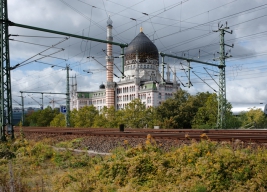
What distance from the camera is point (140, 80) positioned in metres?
110

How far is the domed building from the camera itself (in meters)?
103

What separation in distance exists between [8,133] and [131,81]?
94862 millimetres

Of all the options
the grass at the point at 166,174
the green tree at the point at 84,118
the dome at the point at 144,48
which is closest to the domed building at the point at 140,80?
the dome at the point at 144,48

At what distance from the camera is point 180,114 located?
5544 cm

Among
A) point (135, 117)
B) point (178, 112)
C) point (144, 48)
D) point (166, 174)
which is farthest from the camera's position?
point (144, 48)

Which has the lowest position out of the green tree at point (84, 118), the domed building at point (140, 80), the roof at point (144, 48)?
the green tree at point (84, 118)

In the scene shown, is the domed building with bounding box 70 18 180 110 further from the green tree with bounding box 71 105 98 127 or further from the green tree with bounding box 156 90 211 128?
the green tree with bounding box 156 90 211 128

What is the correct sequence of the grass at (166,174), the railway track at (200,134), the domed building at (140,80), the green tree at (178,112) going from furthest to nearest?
the domed building at (140,80)
the green tree at (178,112)
the railway track at (200,134)
the grass at (166,174)

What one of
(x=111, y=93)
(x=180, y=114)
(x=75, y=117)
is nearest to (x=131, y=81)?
(x=111, y=93)

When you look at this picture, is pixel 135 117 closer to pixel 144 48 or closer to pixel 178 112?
pixel 178 112

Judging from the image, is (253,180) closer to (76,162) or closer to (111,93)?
(76,162)

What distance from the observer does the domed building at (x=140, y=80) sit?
339 feet

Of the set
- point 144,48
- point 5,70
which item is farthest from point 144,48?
point 5,70

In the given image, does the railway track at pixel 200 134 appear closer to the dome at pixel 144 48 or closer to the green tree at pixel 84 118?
the green tree at pixel 84 118
